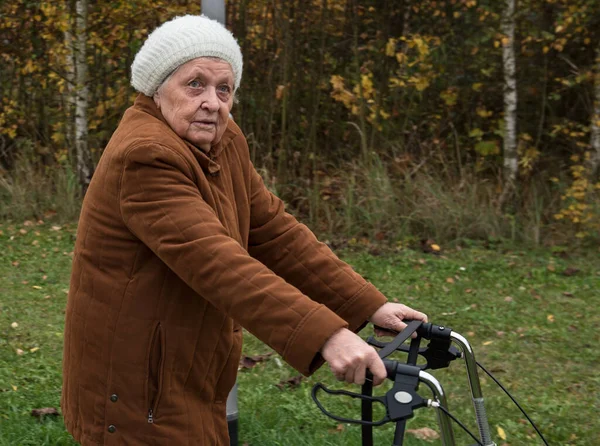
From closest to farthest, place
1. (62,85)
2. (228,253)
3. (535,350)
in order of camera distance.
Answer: (228,253)
(535,350)
(62,85)

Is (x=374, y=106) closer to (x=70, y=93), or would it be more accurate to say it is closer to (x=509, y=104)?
(x=509, y=104)

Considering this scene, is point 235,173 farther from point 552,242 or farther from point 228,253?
point 552,242

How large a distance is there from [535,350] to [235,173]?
4004mm

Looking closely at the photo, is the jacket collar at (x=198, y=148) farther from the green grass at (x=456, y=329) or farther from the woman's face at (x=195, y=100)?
the green grass at (x=456, y=329)

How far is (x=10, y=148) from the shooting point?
1080 cm

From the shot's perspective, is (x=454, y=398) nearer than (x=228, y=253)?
No

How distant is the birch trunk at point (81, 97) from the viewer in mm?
9891

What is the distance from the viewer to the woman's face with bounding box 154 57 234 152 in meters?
2.44

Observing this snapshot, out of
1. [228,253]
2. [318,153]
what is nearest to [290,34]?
[318,153]

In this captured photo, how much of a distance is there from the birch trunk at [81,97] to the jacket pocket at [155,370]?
808 centimetres

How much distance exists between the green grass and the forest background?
2.61 feet

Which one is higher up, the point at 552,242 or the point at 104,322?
the point at 104,322

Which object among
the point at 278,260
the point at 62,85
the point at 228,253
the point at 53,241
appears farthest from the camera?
the point at 62,85

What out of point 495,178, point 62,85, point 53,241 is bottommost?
point 53,241
